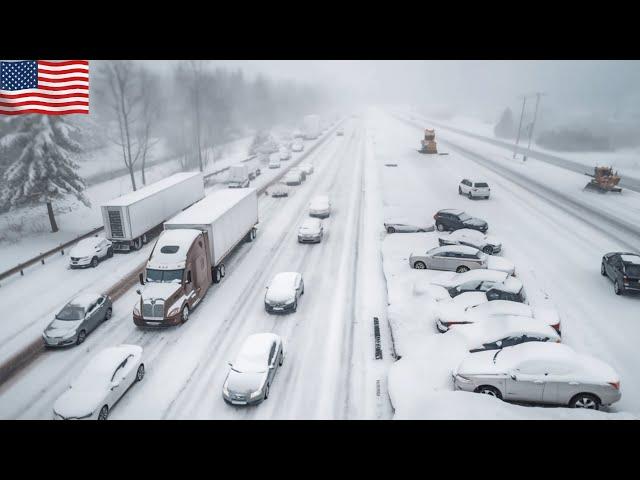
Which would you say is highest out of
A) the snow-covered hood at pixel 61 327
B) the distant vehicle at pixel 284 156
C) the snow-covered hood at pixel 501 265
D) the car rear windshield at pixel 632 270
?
the distant vehicle at pixel 284 156

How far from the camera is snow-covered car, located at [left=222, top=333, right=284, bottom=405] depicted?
14.2m

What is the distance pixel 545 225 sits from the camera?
31516 mm

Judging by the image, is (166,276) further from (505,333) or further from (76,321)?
(505,333)

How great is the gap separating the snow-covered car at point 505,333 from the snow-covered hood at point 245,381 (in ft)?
26.1

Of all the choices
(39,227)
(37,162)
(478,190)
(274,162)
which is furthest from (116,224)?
(274,162)

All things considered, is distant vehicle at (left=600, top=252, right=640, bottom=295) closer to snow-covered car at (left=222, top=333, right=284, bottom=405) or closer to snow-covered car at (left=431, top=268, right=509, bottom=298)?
snow-covered car at (left=431, top=268, right=509, bottom=298)

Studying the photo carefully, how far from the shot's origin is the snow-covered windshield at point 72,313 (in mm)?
18344

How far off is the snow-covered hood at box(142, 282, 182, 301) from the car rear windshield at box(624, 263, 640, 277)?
71.2 feet

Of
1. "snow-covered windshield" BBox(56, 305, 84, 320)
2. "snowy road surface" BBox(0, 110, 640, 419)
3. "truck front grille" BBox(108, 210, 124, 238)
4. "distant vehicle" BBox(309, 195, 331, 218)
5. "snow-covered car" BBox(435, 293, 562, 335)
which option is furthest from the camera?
"distant vehicle" BBox(309, 195, 331, 218)

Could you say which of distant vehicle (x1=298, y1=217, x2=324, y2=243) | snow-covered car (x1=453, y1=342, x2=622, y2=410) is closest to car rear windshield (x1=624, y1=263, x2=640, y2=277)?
snow-covered car (x1=453, y1=342, x2=622, y2=410)

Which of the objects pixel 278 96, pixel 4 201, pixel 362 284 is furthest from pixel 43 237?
pixel 278 96

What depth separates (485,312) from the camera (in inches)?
696

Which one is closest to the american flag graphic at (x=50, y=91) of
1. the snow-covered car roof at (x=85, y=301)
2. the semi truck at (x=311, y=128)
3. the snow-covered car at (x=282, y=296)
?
the snow-covered car roof at (x=85, y=301)

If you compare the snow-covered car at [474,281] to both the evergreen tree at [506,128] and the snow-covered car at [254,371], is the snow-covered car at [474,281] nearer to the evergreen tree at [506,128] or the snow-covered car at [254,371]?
the snow-covered car at [254,371]
